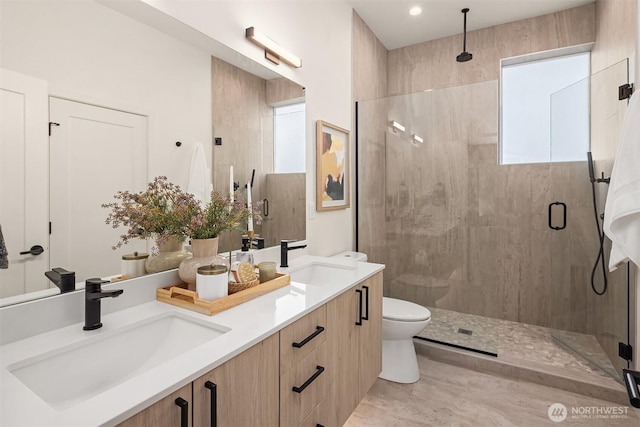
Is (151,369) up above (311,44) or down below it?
below

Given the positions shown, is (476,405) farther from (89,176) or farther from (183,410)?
(89,176)

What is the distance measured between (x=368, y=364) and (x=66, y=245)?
4.70 feet

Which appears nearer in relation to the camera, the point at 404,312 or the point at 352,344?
the point at 352,344

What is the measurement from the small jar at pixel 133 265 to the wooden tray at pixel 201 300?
103 mm

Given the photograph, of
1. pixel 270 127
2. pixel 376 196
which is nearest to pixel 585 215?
pixel 376 196

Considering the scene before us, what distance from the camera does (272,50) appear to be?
5.83ft

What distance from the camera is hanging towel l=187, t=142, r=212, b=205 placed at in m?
1.34

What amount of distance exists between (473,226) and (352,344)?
1.99m

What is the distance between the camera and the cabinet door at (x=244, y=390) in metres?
0.75

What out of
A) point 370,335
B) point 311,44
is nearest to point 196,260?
point 370,335

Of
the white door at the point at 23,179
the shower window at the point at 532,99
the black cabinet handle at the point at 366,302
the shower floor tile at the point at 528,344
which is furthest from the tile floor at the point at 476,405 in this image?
the shower window at the point at 532,99

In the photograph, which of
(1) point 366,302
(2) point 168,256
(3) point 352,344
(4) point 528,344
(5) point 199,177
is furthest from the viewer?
(4) point 528,344

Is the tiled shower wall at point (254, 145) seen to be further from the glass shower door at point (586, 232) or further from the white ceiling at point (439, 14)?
the glass shower door at point (586, 232)

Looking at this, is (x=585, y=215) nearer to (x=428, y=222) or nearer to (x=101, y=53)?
(x=428, y=222)
